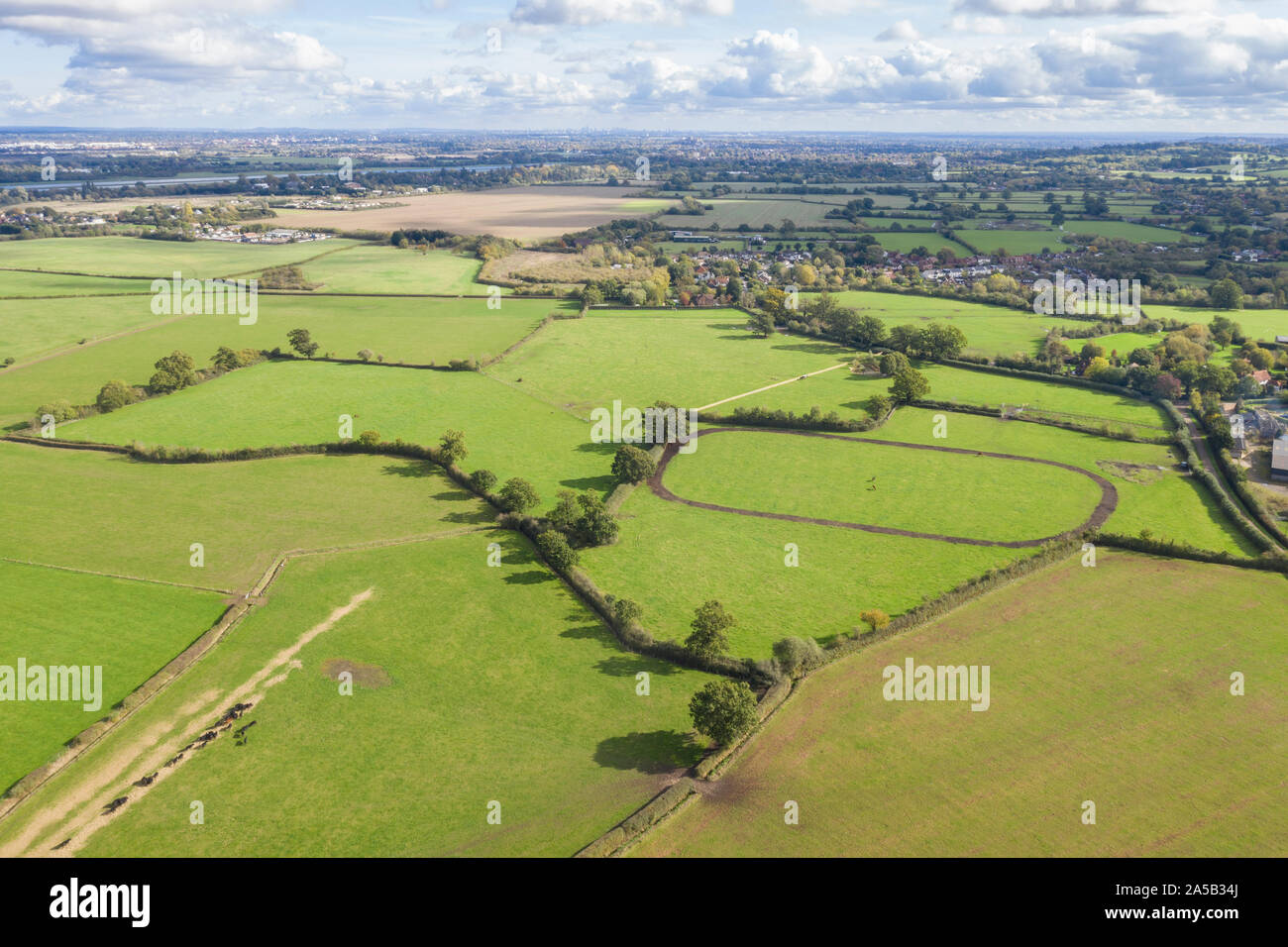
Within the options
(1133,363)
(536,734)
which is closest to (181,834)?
(536,734)

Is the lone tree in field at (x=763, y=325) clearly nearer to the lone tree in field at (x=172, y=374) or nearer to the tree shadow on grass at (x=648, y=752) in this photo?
the lone tree in field at (x=172, y=374)

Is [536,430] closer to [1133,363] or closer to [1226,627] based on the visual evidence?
[1226,627]

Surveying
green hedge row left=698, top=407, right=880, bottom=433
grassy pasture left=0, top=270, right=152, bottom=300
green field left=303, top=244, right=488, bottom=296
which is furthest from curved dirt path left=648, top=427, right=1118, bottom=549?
grassy pasture left=0, top=270, right=152, bottom=300

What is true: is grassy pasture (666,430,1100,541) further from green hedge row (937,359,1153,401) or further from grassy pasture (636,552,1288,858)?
green hedge row (937,359,1153,401)

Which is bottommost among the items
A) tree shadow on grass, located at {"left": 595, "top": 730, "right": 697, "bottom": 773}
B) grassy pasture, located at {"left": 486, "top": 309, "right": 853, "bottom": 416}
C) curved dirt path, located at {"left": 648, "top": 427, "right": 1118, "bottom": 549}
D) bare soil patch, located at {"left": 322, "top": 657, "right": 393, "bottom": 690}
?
tree shadow on grass, located at {"left": 595, "top": 730, "right": 697, "bottom": 773}

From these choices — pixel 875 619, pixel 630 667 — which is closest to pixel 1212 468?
pixel 875 619
